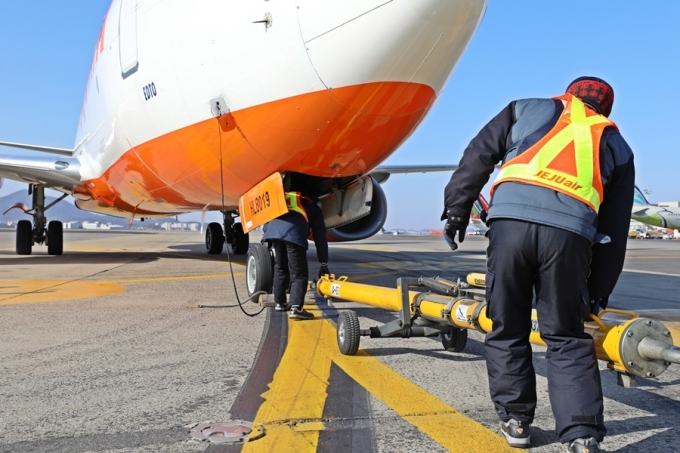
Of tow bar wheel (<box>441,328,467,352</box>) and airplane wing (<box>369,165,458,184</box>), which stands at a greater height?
airplane wing (<box>369,165,458,184</box>)

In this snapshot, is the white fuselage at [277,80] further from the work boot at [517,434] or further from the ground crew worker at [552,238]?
the work boot at [517,434]

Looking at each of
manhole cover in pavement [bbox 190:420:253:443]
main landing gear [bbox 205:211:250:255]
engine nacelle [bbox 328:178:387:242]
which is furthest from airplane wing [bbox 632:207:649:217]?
manhole cover in pavement [bbox 190:420:253:443]

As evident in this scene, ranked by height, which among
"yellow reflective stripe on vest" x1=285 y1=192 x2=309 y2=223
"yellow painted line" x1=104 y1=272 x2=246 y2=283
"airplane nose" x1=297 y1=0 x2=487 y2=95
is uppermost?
"airplane nose" x1=297 y1=0 x2=487 y2=95

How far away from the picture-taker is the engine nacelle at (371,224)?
29.9ft

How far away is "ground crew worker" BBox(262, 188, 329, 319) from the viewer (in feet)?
15.8

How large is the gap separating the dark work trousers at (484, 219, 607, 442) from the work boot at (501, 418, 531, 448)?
3cm

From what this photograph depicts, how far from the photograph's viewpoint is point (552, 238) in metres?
2.09

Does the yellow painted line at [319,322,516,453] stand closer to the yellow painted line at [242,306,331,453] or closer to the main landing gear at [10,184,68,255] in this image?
the yellow painted line at [242,306,331,453]

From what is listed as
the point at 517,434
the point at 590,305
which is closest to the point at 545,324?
the point at 590,305

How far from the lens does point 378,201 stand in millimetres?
9250

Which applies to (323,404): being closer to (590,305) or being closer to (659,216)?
(590,305)

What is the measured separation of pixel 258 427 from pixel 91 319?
2952 millimetres

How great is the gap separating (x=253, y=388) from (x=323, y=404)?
16.8 inches

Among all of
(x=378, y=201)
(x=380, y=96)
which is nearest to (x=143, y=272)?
(x=378, y=201)
